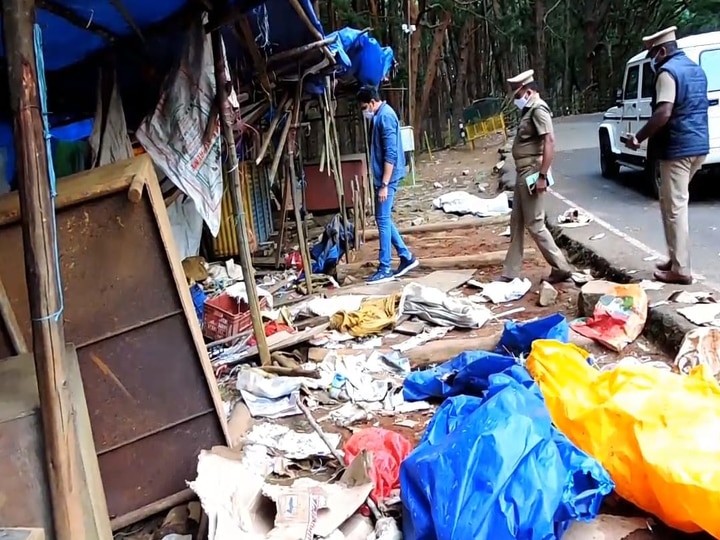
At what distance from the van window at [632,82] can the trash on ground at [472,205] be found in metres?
2.55

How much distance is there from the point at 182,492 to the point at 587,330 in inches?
126

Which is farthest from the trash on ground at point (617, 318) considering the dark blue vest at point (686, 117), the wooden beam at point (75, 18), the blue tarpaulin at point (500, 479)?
the wooden beam at point (75, 18)

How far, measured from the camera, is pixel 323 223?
456 inches

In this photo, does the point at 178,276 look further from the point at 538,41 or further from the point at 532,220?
the point at 538,41

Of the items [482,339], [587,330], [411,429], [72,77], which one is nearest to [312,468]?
[411,429]

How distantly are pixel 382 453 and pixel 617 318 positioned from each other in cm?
245

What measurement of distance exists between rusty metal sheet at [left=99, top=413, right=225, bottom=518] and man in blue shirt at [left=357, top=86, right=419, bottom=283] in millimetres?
4076

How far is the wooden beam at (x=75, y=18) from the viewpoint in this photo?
3299 millimetres

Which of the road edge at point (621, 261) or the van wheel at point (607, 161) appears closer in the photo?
the road edge at point (621, 261)

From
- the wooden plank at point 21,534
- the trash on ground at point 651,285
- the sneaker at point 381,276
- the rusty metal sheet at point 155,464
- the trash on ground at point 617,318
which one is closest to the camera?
the wooden plank at point 21,534

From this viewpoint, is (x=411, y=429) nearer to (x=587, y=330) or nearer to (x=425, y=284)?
(x=587, y=330)

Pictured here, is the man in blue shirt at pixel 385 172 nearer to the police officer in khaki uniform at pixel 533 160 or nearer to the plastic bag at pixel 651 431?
the police officer in khaki uniform at pixel 533 160

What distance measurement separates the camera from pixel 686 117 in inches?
209

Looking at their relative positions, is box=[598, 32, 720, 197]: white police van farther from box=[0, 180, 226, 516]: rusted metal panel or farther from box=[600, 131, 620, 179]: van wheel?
box=[0, 180, 226, 516]: rusted metal panel
